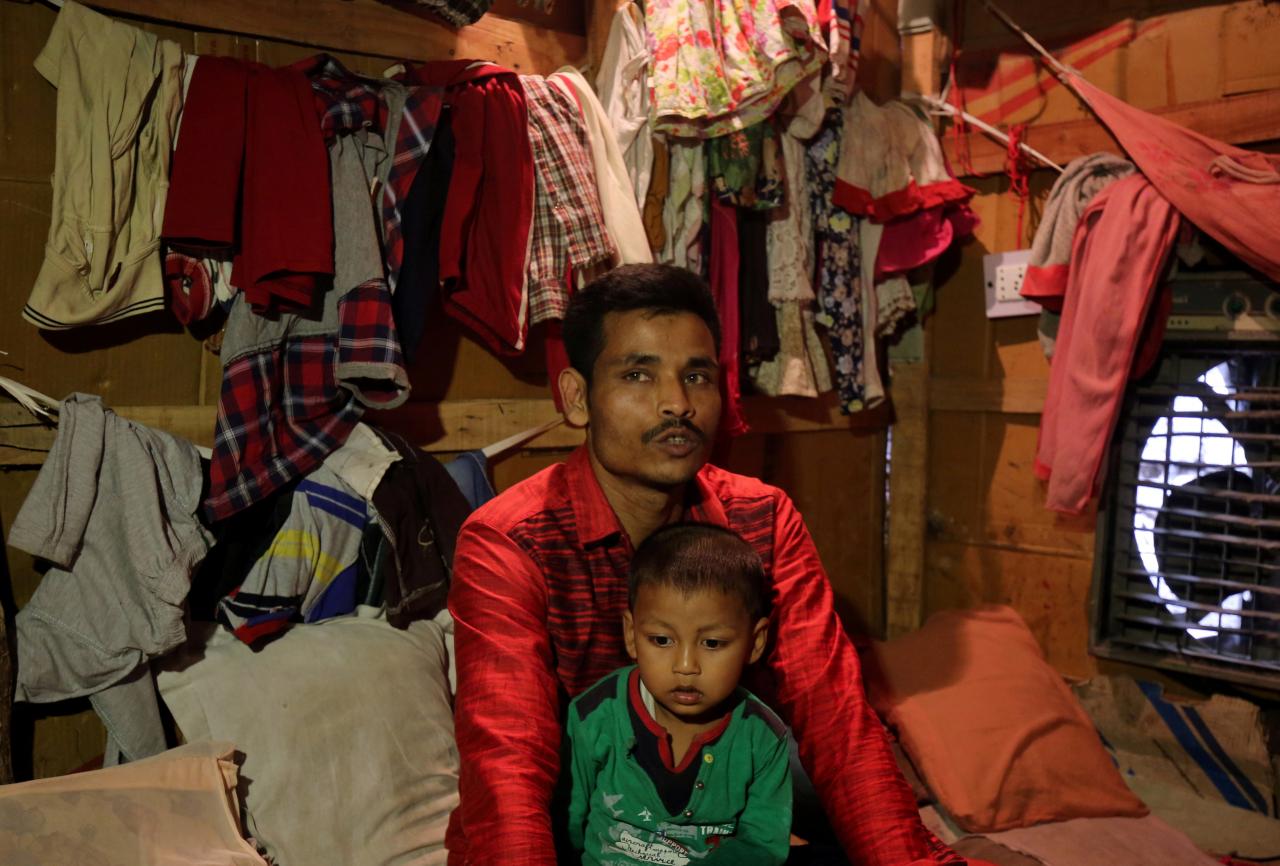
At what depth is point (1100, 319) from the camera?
296cm

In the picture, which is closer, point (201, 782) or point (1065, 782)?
point (201, 782)

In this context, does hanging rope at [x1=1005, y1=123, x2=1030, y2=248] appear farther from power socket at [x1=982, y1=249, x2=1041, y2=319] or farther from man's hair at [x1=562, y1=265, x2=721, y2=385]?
man's hair at [x1=562, y1=265, x2=721, y2=385]

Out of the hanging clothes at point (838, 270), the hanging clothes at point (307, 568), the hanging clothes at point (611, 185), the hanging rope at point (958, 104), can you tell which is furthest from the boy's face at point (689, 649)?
the hanging rope at point (958, 104)

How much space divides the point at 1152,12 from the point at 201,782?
132 inches

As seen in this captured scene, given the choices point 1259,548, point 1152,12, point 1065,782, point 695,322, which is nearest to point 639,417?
point 695,322

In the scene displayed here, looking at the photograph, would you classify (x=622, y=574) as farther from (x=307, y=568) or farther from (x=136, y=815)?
(x=136, y=815)

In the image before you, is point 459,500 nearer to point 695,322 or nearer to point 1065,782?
point 695,322

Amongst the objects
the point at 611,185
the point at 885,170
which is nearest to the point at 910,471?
the point at 885,170

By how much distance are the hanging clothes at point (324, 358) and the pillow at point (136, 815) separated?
0.61m

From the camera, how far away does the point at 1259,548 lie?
9.66ft

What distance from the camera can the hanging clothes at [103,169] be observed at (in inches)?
79.0

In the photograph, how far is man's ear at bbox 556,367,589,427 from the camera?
1.82m

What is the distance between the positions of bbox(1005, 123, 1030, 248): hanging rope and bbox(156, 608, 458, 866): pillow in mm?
2508

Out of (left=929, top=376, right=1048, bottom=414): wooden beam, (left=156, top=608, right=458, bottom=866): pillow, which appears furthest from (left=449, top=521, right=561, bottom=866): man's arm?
(left=929, top=376, right=1048, bottom=414): wooden beam
